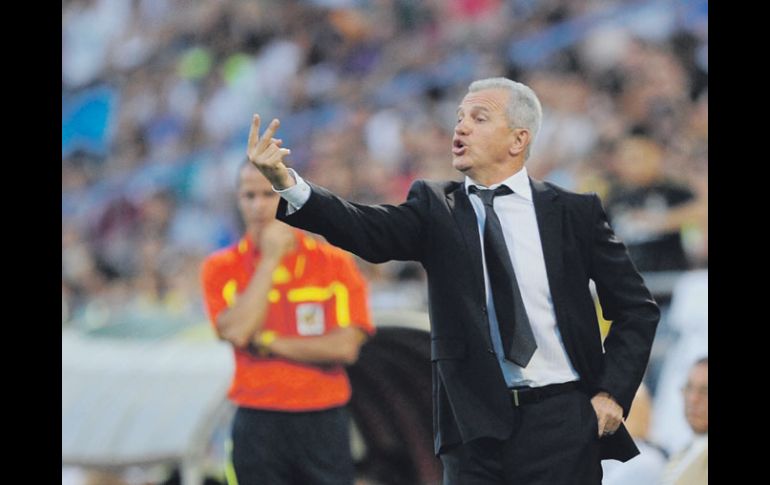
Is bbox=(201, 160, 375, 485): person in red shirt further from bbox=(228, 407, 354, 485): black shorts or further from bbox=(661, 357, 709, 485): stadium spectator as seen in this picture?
bbox=(661, 357, 709, 485): stadium spectator

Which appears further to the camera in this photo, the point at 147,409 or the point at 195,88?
the point at 195,88

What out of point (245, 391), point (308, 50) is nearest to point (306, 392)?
point (245, 391)

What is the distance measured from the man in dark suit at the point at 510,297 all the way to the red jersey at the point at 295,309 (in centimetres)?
134

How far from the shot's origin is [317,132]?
14398 millimetres

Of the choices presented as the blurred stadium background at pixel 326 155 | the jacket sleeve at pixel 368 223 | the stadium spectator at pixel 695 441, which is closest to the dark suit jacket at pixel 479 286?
the jacket sleeve at pixel 368 223

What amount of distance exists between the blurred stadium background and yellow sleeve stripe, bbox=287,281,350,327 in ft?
4.50

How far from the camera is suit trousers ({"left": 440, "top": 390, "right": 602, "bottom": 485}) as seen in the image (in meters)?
4.27

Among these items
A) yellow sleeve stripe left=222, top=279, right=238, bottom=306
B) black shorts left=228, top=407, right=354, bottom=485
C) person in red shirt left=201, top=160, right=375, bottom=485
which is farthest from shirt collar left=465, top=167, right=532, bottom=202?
yellow sleeve stripe left=222, top=279, right=238, bottom=306

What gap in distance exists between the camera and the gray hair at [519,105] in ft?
14.8

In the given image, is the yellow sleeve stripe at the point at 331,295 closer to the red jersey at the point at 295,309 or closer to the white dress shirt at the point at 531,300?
the red jersey at the point at 295,309

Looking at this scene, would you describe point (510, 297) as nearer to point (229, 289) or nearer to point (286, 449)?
point (286, 449)

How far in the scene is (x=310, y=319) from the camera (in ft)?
19.4
